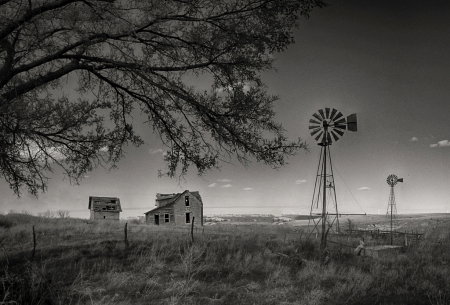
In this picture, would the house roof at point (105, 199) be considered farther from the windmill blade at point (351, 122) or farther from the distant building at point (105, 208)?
the windmill blade at point (351, 122)

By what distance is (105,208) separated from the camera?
48500 millimetres

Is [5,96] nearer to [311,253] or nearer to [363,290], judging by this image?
[363,290]

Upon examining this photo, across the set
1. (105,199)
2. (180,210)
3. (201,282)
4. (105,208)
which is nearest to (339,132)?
(201,282)

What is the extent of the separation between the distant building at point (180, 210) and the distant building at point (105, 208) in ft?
30.0

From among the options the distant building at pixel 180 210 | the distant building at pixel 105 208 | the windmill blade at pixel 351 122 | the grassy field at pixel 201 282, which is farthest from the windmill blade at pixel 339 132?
the distant building at pixel 105 208

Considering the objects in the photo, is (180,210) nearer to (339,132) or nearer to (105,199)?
(105,199)

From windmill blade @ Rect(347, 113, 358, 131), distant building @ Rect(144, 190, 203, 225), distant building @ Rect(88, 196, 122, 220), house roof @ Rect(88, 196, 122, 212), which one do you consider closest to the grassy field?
windmill blade @ Rect(347, 113, 358, 131)

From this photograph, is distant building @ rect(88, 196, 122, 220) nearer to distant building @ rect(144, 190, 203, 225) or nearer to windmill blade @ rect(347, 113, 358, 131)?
distant building @ rect(144, 190, 203, 225)

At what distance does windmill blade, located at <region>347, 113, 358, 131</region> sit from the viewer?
664 inches

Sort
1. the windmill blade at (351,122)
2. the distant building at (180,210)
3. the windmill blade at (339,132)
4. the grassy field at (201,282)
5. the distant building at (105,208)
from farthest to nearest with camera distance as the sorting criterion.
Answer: the distant building at (105,208), the distant building at (180,210), the windmill blade at (339,132), the windmill blade at (351,122), the grassy field at (201,282)

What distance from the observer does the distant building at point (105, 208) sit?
157 feet

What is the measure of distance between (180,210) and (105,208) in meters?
14.7

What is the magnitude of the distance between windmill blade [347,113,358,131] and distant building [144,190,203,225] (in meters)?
27.6

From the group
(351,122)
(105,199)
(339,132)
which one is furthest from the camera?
(105,199)
